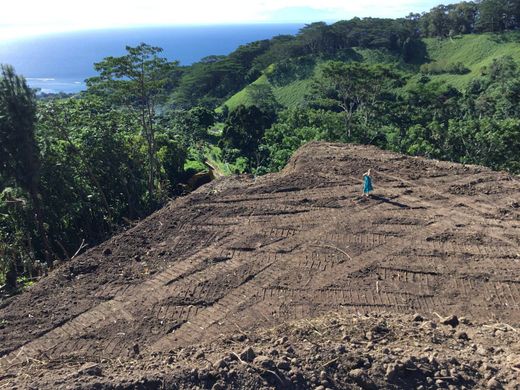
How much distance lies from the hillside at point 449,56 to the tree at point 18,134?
3429 cm

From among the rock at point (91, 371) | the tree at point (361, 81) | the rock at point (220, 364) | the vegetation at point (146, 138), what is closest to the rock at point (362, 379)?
the rock at point (220, 364)

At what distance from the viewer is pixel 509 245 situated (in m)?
9.52

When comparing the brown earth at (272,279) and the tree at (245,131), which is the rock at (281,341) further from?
the tree at (245,131)

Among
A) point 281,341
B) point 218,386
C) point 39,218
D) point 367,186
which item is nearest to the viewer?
point 218,386

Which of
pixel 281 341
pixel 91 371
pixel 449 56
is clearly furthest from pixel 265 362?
pixel 449 56

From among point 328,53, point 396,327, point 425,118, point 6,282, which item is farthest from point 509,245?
point 328,53

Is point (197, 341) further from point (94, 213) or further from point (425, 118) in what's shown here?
point (425, 118)

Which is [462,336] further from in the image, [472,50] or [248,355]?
[472,50]

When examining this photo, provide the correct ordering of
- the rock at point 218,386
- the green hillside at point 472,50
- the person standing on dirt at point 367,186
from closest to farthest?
the rock at point 218,386
the person standing on dirt at point 367,186
the green hillside at point 472,50

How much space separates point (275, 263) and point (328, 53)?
5070 centimetres

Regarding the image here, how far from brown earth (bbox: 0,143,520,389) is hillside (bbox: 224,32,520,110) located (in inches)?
1392

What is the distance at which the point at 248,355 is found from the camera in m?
5.66

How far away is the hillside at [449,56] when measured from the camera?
47.5 metres

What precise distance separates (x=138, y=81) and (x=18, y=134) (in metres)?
5.92
